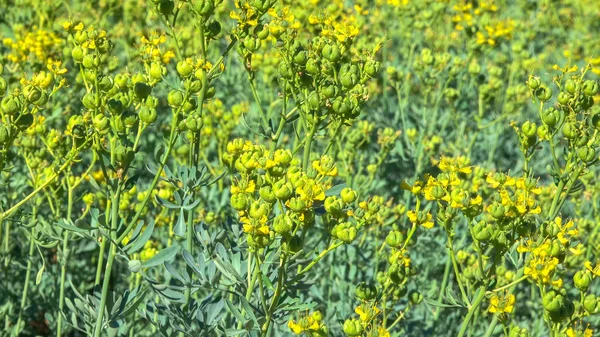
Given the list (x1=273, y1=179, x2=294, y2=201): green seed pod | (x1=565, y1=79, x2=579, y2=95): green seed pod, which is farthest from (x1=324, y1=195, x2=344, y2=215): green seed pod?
(x1=565, y1=79, x2=579, y2=95): green seed pod

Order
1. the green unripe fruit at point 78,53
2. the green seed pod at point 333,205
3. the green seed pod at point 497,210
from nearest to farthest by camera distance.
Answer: the green seed pod at point 333,205 < the green seed pod at point 497,210 < the green unripe fruit at point 78,53

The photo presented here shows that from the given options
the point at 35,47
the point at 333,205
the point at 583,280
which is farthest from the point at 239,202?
the point at 35,47

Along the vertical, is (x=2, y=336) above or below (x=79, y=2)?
below

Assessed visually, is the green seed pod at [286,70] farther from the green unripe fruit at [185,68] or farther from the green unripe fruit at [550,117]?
the green unripe fruit at [550,117]

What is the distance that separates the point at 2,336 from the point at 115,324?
3.09 ft

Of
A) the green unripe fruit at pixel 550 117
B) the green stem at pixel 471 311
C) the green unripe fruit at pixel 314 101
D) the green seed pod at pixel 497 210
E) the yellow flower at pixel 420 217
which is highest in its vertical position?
the green unripe fruit at pixel 314 101

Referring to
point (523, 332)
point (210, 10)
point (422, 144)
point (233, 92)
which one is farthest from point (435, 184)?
point (233, 92)

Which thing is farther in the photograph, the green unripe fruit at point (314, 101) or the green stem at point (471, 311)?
the green unripe fruit at point (314, 101)

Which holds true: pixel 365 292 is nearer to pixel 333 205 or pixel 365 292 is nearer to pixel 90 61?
pixel 333 205

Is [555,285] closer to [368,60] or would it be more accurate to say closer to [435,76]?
[368,60]

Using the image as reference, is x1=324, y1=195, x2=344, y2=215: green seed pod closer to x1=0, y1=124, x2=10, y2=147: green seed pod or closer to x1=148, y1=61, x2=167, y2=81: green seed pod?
x1=148, y1=61, x2=167, y2=81: green seed pod

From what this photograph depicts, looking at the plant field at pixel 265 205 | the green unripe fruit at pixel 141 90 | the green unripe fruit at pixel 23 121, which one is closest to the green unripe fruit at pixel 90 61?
the plant field at pixel 265 205

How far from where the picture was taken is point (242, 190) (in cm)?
211

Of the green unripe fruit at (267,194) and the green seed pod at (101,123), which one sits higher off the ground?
the green seed pod at (101,123)
